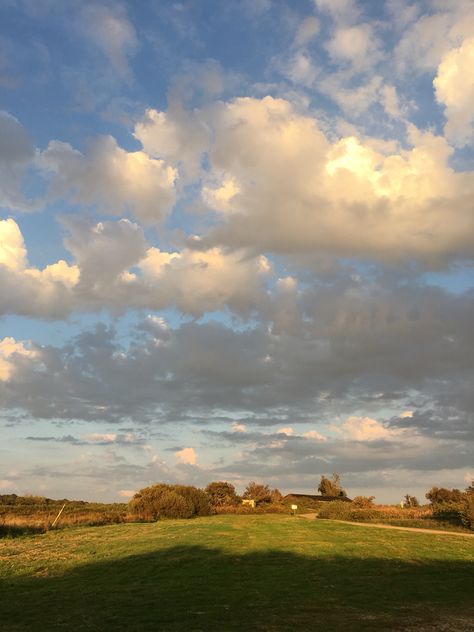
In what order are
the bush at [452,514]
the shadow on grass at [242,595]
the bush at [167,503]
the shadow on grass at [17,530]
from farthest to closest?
the bush at [167,503] → the bush at [452,514] → the shadow on grass at [17,530] → the shadow on grass at [242,595]

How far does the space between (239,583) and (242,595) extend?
6.47ft

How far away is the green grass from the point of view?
11570 mm

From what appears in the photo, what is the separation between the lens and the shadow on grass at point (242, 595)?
1127cm

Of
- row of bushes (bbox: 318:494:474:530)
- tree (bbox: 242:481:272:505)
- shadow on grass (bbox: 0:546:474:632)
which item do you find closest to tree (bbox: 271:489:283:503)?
tree (bbox: 242:481:272:505)

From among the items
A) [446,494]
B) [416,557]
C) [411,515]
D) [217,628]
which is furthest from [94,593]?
[446,494]

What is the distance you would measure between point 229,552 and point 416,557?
7902 millimetres

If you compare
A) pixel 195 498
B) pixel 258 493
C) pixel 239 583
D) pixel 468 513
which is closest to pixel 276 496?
pixel 258 493

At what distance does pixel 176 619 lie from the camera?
38.0 ft

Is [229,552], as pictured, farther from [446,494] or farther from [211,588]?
[446,494]

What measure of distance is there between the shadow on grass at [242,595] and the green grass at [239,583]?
32mm

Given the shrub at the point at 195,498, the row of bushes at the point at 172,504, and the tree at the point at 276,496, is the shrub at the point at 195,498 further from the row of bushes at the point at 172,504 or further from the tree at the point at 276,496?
the tree at the point at 276,496

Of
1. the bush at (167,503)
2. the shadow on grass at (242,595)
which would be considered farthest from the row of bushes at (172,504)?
the shadow on grass at (242,595)

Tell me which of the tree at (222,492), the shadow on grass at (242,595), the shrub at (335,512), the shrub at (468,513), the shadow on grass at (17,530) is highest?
the tree at (222,492)

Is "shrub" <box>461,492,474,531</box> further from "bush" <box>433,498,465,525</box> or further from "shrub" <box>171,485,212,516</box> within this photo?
"shrub" <box>171,485,212,516</box>
